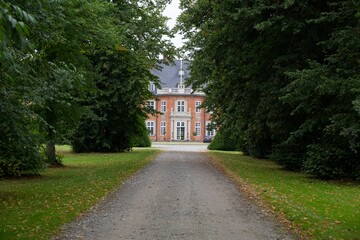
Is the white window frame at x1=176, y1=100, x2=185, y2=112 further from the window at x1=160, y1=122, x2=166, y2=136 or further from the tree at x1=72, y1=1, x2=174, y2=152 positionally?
the tree at x1=72, y1=1, x2=174, y2=152

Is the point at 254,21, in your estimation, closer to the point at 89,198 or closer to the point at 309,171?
the point at 309,171

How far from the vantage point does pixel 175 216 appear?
8.74 m

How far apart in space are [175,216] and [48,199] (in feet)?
12.2

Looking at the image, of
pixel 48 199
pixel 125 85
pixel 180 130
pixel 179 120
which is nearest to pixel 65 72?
pixel 48 199

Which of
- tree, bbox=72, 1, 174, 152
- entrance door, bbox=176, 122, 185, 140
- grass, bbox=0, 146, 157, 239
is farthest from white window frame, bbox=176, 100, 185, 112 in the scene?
grass, bbox=0, 146, 157, 239

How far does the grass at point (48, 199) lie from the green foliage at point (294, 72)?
6.58 m

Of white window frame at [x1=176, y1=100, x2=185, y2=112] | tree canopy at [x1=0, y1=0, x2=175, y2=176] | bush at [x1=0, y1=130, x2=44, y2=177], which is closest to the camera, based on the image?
tree canopy at [x1=0, y1=0, x2=175, y2=176]

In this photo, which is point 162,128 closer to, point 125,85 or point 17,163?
point 125,85

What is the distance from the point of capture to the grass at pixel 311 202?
774cm

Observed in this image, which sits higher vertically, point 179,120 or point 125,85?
point 179,120

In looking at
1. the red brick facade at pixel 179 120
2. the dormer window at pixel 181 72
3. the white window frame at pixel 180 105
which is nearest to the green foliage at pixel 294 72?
the dormer window at pixel 181 72

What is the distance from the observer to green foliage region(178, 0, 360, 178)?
14.5 meters

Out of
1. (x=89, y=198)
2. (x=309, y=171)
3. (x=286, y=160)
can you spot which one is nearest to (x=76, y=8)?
(x=89, y=198)

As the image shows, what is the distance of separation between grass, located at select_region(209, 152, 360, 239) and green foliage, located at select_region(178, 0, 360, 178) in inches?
54.2
